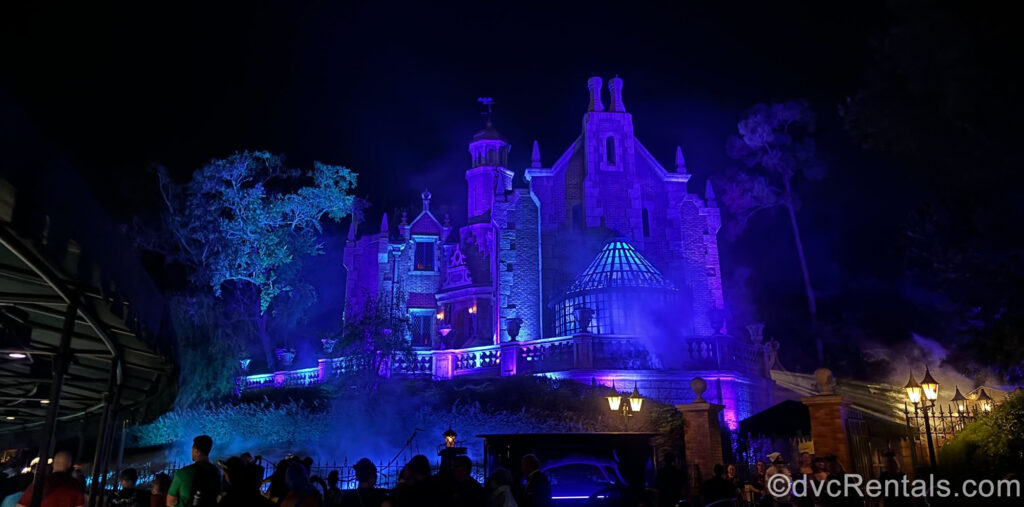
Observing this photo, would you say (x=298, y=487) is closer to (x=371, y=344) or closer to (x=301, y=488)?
(x=301, y=488)

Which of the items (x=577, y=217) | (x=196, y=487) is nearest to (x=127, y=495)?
(x=196, y=487)

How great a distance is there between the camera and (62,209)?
13.4 feet

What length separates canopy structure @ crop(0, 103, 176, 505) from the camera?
3.74m

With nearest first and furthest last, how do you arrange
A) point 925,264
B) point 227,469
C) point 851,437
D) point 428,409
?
1. point 227,469
2. point 851,437
3. point 925,264
4. point 428,409

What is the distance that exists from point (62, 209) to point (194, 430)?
22.2 meters

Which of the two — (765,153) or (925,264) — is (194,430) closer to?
(925,264)

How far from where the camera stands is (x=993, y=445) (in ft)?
40.4

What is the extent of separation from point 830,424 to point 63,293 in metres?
12.1

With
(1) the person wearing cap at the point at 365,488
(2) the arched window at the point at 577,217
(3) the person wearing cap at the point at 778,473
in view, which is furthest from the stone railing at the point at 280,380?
(1) the person wearing cap at the point at 365,488

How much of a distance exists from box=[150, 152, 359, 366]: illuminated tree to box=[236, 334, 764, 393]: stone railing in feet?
28.1

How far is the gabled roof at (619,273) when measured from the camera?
27.0 meters

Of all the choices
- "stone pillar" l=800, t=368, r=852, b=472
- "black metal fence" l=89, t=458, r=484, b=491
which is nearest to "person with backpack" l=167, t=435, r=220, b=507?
"black metal fence" l=89, t=458, r=484, b=491

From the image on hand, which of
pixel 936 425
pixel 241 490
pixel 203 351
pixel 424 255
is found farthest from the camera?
pixel 424 255

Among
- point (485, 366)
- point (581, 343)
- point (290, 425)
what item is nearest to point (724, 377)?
point (581, 343)
